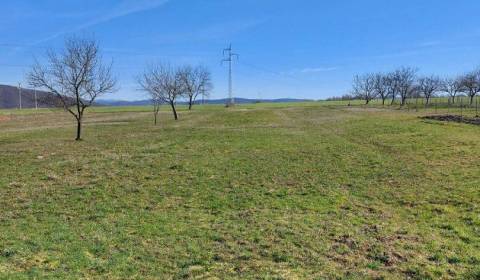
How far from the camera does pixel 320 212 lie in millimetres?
9711

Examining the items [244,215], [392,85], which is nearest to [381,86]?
[392,85]

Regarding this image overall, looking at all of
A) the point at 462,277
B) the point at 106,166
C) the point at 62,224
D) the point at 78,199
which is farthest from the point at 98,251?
the point at 106,166

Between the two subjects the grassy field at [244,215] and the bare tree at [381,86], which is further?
the bare tree at [381,86]

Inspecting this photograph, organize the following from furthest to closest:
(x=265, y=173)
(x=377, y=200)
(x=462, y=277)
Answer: (x=265, y=173) < (x=377, y=200) < (x=462, y=277)

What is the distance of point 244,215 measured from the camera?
9.59 metres

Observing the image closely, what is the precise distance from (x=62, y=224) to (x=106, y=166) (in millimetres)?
7320

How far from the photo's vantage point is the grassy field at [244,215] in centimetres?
657

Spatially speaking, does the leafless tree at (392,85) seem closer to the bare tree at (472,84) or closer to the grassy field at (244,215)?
the bare tree at (472,84)

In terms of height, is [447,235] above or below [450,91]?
below

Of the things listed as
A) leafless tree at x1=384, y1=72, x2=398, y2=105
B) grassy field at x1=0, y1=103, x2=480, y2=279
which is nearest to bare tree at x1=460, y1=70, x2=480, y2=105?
leafless tree at x1=384, y1=72, x2=398, y2=105

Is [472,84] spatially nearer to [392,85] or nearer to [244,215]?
[392,85]

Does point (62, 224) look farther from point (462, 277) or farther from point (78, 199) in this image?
point (462, 277)

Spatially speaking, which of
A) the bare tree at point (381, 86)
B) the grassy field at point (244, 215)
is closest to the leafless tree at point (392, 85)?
the bare tree at point (381, 86)

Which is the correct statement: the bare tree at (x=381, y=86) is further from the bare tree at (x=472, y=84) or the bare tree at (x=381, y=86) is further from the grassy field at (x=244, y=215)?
the grassy field at (x=244, y=215)
